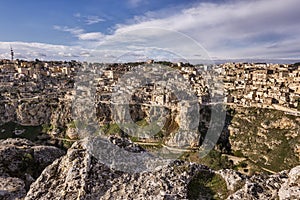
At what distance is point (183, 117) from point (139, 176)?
70.0m

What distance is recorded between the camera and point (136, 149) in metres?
11.6

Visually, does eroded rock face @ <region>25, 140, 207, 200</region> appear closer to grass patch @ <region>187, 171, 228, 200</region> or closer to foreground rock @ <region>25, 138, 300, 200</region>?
foreground rock @ <region>25, 138, 300, 200</region>

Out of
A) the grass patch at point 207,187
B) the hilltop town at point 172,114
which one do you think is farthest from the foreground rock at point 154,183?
the hilltop town at point 172,114

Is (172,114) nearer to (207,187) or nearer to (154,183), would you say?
(207,187)

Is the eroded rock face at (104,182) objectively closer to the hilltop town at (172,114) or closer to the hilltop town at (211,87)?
the hilltop town at (172,114)

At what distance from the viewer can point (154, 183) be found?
9.32m

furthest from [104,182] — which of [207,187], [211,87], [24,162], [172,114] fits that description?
[211,87]

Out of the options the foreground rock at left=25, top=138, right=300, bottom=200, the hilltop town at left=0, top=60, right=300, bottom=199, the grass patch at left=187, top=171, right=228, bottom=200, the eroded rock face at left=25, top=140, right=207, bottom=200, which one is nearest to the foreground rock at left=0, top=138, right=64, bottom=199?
the hilltop town at left=0, top=60, right=300, bottom=199

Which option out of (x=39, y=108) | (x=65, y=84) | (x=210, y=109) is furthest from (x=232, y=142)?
(x=65, y=84)

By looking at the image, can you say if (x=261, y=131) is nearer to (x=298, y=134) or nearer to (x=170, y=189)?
(x=298, y=134)

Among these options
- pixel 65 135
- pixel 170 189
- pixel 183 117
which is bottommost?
pixel 65 135

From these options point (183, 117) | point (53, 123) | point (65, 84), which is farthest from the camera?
point (65, 84)

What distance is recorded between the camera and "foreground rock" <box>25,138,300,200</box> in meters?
8.76

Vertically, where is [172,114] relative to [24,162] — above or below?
below
